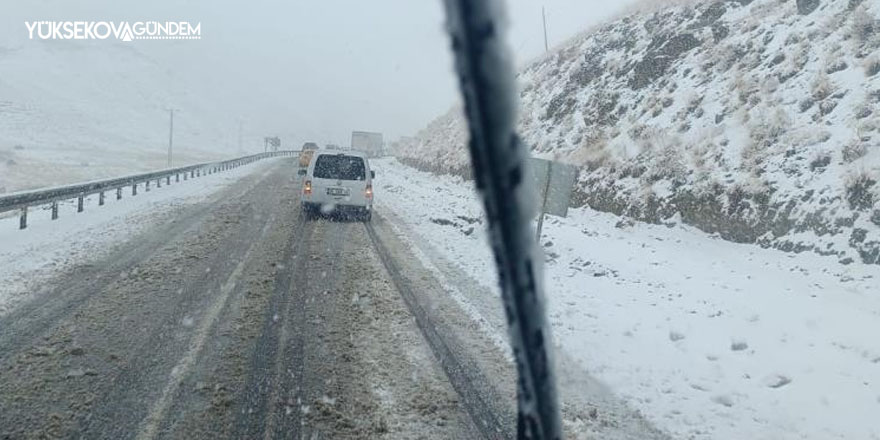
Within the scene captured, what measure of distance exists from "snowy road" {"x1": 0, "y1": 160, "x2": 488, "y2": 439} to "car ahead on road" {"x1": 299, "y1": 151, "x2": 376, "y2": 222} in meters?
5.27

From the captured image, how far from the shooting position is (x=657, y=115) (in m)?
18.0

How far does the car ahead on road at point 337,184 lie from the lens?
47.0 feet

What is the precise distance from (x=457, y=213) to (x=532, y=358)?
618 inches

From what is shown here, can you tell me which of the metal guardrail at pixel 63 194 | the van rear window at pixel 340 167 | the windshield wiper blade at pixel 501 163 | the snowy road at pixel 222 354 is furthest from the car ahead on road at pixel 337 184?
the windshield wiper blade at pixel 501 163

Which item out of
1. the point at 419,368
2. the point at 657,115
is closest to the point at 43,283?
the point at 419,368

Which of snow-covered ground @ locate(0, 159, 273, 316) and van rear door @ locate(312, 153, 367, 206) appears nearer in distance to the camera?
snow-covered ground @ locate(0, 159, 273, 316)

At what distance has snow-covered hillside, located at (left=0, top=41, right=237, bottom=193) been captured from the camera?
53.2m

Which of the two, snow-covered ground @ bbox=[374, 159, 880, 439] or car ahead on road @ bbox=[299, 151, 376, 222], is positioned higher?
car ahead on road @ bbox=[299, 151, 376, 222]

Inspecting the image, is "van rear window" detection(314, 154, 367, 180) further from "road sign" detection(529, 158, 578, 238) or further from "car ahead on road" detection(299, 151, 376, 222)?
"road sign" detection(529, 158, 578, 238)

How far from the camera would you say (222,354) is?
5.04m

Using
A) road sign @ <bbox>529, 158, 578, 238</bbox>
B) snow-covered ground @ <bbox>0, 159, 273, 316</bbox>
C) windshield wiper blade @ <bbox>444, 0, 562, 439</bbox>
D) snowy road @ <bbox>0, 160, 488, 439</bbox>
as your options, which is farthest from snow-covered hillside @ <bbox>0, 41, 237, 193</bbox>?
windshield wiper blade @ <bbox>444, 0, 562, 439</bbox>

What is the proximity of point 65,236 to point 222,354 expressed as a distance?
7638 mm

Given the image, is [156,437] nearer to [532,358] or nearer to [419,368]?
[419,368]

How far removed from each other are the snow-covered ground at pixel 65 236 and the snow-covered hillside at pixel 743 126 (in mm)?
11650
